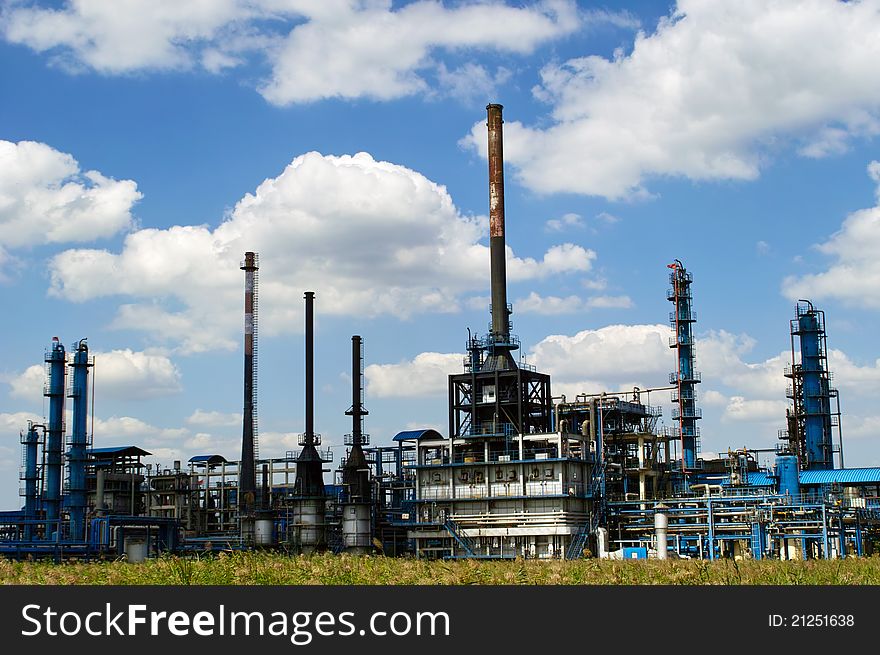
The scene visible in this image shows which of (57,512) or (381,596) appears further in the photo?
(57,512)

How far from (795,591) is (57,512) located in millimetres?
73813

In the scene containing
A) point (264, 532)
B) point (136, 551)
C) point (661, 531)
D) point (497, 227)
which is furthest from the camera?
point (264, 532)

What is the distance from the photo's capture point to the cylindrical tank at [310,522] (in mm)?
74500

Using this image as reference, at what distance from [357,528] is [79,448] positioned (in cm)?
2324

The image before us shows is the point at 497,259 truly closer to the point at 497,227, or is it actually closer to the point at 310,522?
the point at 497,227

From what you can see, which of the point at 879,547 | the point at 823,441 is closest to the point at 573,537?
the point at 879,547

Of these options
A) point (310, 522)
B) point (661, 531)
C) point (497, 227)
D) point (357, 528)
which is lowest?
point (357, 528)

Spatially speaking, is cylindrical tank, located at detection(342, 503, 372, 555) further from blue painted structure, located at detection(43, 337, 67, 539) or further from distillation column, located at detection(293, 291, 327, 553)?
blue painted structure, located at detection(43, 337, 67, 539)

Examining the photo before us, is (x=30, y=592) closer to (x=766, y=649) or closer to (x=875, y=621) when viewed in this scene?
(x=766, y=649)

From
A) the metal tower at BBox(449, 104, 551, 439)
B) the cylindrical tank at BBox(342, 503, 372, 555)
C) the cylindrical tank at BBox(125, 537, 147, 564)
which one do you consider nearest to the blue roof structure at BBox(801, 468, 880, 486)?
the metal tower at BBox(449, 104, 551, 439)

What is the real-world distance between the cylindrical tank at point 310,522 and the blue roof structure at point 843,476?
33430 millimetres

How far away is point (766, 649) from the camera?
1717cm

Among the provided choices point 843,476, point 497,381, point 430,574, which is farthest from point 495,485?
point 430,574

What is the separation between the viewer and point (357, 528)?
7138cm
